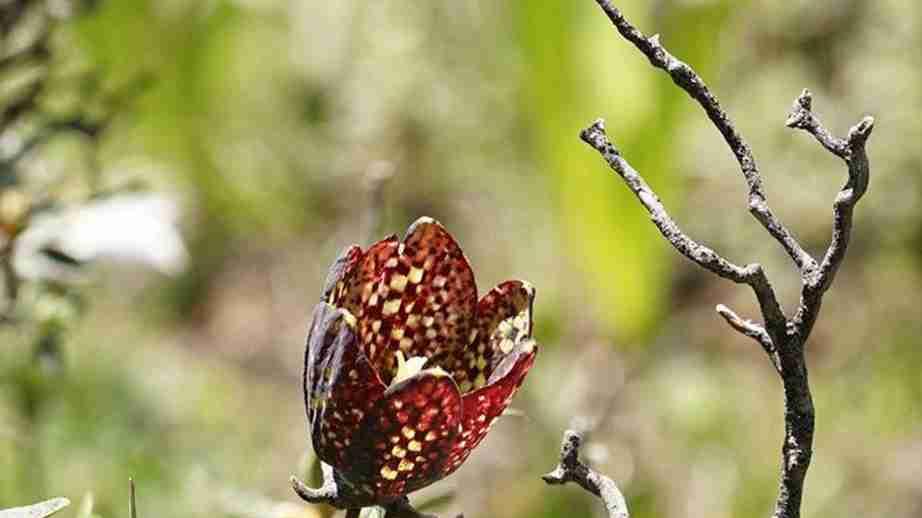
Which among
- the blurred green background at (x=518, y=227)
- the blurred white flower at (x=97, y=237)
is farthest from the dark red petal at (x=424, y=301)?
the blurred green background at (x=518, y=227)

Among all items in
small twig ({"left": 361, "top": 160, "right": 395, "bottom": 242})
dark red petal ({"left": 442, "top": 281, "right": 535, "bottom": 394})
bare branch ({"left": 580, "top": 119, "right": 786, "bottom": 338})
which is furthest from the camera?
small twig ({"left": 361, "top": 160, "right": 395, "bottom": 242})

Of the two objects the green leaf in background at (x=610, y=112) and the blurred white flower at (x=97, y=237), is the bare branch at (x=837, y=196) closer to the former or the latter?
the blurred white flower at (x=97, y=237)

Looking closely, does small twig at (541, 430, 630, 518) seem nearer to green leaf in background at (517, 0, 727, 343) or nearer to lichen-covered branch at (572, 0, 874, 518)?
lichen-covered branch at (572, 0, 874, 518)

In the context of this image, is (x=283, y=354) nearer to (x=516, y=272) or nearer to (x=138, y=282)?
(x=138, y=282)

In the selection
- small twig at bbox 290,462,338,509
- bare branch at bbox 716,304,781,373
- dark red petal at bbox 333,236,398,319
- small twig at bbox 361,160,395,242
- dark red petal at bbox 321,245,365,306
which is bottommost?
small twig at bbox 290,462,338,509

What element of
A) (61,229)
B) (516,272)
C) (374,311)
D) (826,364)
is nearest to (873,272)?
(826,364)

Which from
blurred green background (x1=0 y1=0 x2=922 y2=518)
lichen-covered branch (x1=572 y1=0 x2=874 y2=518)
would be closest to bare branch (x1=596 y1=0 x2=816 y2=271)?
lichen-covered branch (x1=572 y1=0 x2=874 y2=518)
